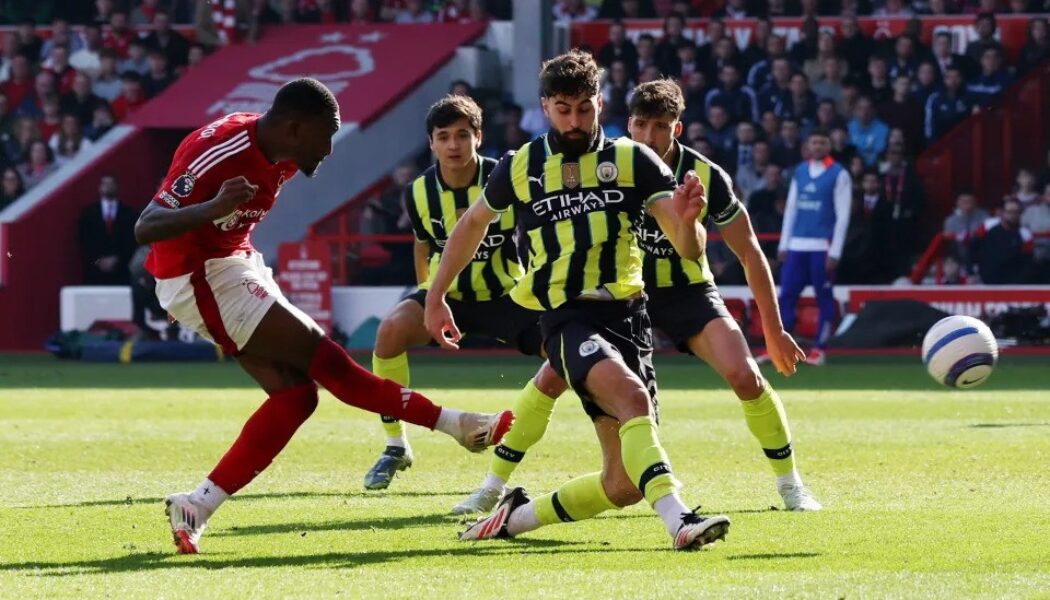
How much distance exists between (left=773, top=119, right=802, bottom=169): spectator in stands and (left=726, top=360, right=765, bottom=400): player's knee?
45.0ft

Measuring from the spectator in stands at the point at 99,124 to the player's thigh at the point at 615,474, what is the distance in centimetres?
1963

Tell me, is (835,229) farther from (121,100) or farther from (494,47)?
(121,100)

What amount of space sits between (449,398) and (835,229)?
5.22 m

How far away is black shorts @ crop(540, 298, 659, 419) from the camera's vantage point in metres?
6.61

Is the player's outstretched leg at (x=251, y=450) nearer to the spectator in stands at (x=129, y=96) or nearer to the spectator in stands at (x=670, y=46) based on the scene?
the spectator in stands at (x=670, y=46)

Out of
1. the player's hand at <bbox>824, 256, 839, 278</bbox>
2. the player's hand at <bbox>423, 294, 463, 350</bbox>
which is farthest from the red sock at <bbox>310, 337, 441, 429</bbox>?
the player's hand at <bbox>824, 256, 839, 278</bbox>

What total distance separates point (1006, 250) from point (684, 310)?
1236 centimetres

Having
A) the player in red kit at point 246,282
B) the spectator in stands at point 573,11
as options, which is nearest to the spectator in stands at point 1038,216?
the spectator in stands at point 573,11

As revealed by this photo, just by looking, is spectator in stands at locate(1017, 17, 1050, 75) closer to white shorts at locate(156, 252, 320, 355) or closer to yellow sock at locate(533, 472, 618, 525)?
yellow sock at locate(533, 472, 618, 525)

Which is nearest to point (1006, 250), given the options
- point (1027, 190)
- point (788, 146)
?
point (1027, 190)

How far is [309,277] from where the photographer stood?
21188 millimetres

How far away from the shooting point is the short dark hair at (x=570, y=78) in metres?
6.54

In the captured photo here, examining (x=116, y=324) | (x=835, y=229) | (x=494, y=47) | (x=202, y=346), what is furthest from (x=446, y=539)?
(x=494, y=47)

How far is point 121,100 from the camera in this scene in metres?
26.0
